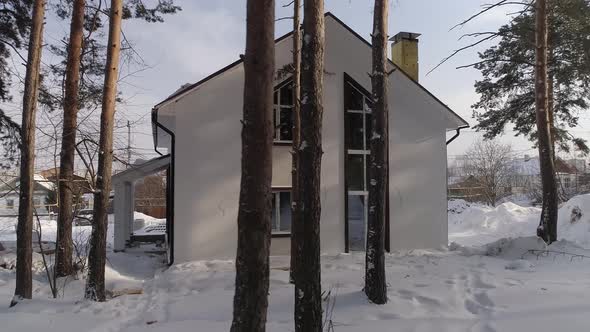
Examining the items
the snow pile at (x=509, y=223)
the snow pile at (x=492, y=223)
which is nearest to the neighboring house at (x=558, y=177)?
the snow pile at (x=509, y=223)

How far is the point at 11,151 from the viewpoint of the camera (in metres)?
14.2

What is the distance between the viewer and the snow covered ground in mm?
6348

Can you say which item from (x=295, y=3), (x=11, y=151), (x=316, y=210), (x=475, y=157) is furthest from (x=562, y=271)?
(x=475, y=157)

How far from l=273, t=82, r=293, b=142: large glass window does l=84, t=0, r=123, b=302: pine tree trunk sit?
16.7 feet

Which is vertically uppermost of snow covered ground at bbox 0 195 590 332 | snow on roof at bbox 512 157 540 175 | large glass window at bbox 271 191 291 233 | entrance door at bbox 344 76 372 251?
snow on roof at bbox 512 157 540 175

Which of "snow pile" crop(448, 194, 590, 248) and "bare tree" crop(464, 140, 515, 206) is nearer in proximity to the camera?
"snow pile" crop(448, 194, 590, 248)

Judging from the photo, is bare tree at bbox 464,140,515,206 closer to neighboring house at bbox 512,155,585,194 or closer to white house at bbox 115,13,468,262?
neighboring house at bbox 512,155,585,194

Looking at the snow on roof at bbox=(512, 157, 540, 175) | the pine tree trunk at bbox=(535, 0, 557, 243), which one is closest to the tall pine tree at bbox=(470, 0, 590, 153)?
the pine tree trunk at bbox=(535, 0, 557, 243)

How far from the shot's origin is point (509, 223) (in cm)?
2286

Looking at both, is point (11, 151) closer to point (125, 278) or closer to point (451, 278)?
point (125, 278)

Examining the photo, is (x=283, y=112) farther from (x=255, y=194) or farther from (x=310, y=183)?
(x=255, y=194)

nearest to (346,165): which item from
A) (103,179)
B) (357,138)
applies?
(357,138)

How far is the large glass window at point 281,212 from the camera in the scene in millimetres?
12977

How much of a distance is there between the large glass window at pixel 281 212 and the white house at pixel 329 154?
3cm
